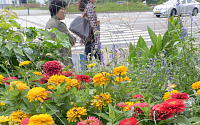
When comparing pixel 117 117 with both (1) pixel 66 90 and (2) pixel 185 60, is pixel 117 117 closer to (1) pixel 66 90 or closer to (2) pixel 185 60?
(1) pixel 66 90

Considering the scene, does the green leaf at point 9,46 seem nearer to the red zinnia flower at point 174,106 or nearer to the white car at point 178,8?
the red zinnia flower at point 174,106

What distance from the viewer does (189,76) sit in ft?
4.91

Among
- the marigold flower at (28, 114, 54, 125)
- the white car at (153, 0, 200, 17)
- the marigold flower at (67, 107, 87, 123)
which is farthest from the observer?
the white car at (153, 0, 200, 17)

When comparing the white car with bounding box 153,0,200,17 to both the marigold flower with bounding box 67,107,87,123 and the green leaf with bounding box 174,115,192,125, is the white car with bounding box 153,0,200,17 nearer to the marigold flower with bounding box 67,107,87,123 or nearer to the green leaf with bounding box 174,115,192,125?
the green leaf with bounding box 174,115,192,125

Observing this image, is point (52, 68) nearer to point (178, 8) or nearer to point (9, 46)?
point (9, 46)

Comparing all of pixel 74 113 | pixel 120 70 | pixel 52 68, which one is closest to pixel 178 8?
pixel 120 70

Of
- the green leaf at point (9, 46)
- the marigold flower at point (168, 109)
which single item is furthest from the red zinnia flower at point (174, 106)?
the green leaf at point (9, 46)

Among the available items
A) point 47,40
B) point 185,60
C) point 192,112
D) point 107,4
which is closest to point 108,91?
point 192,112

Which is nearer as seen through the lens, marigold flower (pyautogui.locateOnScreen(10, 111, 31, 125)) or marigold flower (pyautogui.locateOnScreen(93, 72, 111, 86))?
marigold flower (pyautogui.locateOnScreen(10, 111, 31, 125))

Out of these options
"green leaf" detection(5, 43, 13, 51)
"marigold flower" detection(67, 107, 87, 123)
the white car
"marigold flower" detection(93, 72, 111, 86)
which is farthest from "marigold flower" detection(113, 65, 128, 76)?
the white car

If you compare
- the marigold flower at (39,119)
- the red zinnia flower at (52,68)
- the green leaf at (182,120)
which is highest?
the red zinnia flower at (52,68)

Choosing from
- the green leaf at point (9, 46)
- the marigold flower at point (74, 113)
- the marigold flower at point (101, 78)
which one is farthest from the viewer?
the green leaf at point (9, 46)

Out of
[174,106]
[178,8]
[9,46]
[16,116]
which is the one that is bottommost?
[16,116]

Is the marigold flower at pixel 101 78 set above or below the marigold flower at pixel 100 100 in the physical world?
above
